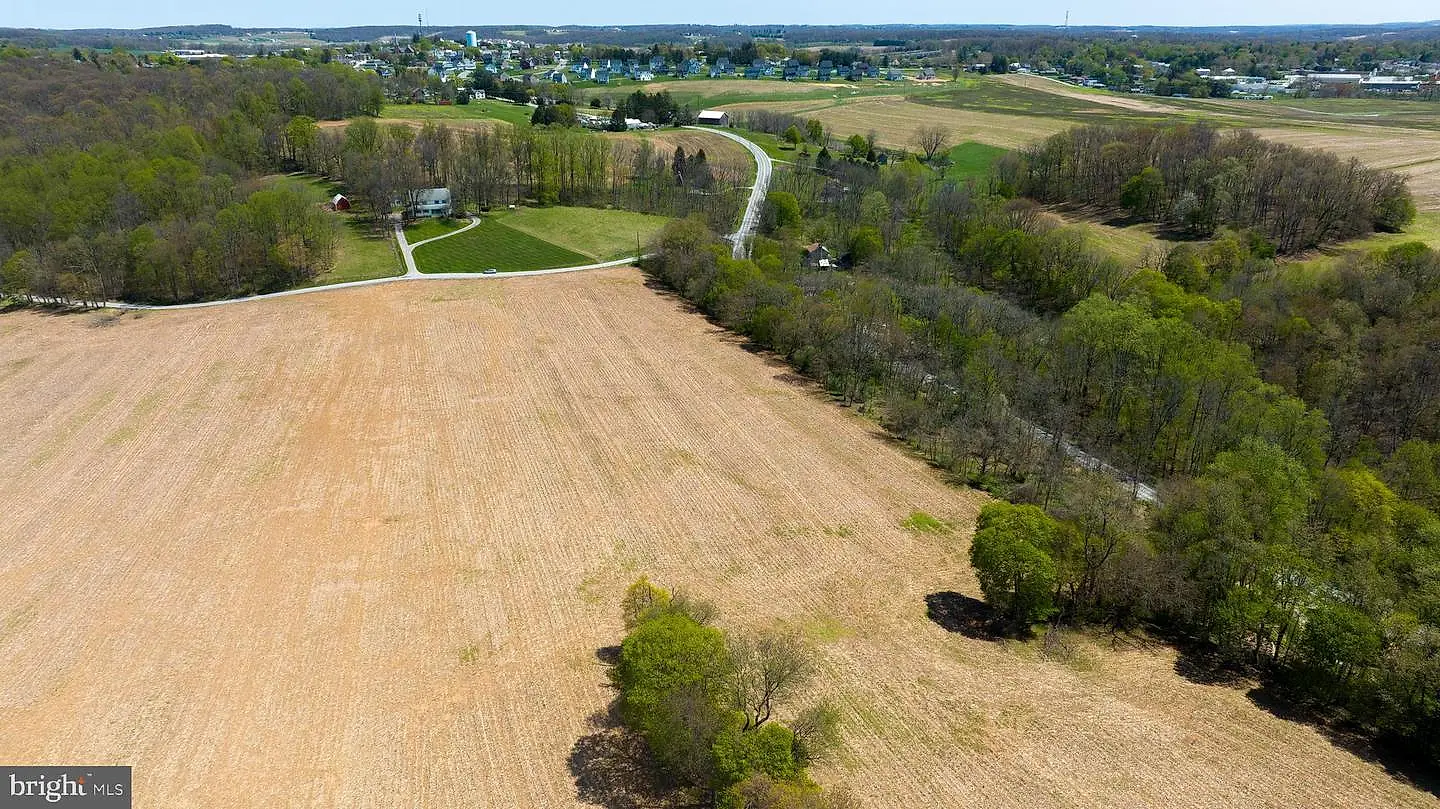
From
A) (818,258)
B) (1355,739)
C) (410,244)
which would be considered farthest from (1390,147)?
(410,244)

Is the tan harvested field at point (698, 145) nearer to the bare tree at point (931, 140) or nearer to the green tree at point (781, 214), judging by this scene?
the green tree at point (781, 214)

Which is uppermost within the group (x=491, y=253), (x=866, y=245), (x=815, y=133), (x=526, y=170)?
(x=815, y=133)

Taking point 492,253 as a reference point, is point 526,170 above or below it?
above

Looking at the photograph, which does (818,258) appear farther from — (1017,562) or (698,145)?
(698,145)

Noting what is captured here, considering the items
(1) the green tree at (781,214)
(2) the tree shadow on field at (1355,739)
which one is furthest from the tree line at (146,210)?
(2) the tree shadow on field at (1355,739)


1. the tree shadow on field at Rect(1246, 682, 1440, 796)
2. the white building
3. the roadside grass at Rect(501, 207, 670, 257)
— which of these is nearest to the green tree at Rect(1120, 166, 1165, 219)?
the roadside grass at Rect(501, 207, 670, 257)
